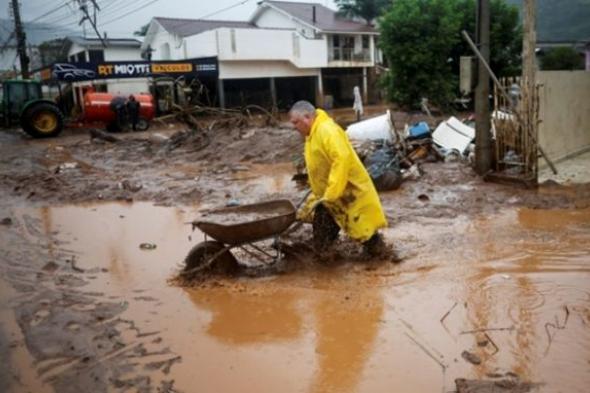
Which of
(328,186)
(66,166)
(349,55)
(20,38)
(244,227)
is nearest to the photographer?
(244,227)

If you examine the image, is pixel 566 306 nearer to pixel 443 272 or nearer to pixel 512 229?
pixel 443 272

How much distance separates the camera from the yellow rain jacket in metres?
5.21

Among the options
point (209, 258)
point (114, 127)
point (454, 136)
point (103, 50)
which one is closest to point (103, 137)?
point (114, 127)

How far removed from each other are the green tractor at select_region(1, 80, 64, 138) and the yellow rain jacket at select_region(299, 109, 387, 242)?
1769 cm

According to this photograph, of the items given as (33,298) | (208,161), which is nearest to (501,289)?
(33,298)

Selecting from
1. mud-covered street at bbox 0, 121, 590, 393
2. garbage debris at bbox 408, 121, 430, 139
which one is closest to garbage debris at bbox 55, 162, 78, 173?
mud-covered street at bbox 0, 121, 590, 393

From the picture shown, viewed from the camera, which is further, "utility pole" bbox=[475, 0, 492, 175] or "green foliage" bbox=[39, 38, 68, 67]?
"green foliage" bbox=[39, 38, 68, 67]

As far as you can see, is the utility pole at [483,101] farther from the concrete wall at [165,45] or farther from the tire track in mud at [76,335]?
the concrete wall at [165,45]

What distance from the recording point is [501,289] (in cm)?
485

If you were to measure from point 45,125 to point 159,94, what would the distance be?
10.5 metres

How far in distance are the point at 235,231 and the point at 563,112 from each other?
25.2ft

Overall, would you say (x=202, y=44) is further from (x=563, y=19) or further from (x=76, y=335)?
(x=563, y=19)

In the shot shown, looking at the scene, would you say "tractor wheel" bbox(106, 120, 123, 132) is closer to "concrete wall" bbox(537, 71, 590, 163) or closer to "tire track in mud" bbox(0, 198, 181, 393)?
"tire track in mud" bbox(0, 198, 181, 393)

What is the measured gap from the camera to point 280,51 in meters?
34.0
